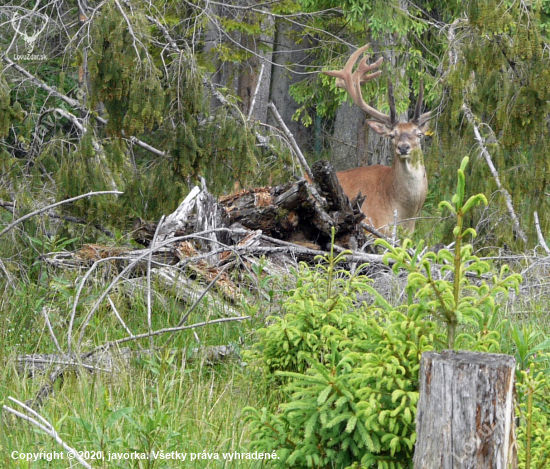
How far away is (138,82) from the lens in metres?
6.58

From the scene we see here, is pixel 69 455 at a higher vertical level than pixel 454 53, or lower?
lower

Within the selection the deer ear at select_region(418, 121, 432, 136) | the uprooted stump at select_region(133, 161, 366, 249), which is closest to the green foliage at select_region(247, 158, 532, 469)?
the uprooted stump at select_region(133, 161, 366, 249)

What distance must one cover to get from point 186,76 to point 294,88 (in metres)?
6.86

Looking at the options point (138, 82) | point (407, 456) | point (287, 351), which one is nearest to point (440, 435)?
point (407, 456)

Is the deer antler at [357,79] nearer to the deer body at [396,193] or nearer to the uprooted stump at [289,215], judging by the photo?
the deer body at [396,193]

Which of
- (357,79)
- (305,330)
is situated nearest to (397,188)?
(357,79)

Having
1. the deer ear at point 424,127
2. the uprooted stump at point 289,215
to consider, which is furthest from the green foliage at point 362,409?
the deer ear at point 424,127

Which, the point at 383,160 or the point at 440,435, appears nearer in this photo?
the point at 440,435

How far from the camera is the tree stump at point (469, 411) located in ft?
6.90

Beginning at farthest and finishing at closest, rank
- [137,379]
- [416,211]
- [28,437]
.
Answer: [416,211] < [137,379] < [28,437]

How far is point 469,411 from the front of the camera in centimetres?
211

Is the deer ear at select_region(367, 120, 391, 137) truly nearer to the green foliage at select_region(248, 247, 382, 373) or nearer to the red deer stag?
the red deer stag

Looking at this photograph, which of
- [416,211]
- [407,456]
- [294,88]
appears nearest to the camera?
[407,456]

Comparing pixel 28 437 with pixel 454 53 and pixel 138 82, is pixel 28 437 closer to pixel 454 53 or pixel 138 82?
pixel 138 82
